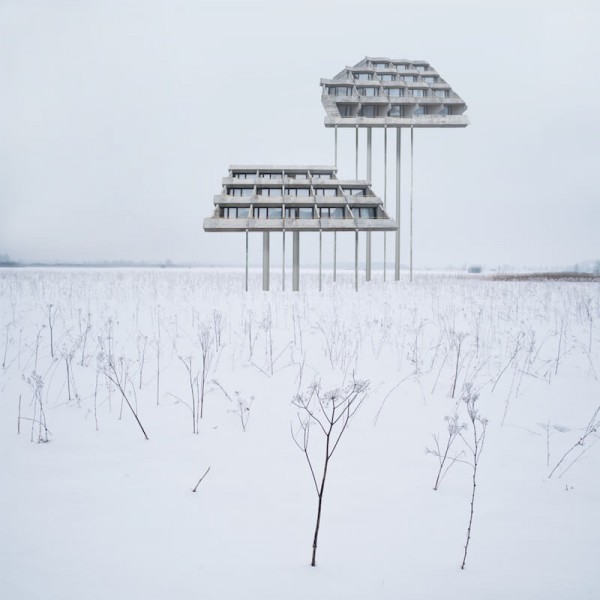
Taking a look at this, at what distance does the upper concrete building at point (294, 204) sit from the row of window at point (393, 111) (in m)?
5.97

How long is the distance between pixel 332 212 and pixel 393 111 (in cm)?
928

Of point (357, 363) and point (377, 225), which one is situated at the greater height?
point (377, 225)

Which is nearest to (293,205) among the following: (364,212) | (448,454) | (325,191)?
(325,191)

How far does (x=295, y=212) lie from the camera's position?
Result: 57.1ft

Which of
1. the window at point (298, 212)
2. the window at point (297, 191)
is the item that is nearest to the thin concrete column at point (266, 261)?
the window at point (298, 212)

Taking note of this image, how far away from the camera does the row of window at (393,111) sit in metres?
22.7

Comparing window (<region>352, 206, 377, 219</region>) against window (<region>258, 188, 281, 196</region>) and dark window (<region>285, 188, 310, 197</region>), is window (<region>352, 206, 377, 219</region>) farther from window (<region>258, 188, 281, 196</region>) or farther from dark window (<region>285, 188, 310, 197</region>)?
window (<region>258, 188, 281, 196</region>)

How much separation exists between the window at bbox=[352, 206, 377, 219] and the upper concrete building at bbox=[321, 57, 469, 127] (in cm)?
669

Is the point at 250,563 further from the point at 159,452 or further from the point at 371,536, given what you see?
the point at 159,452

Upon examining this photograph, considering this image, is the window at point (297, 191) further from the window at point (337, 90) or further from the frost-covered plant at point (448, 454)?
the frost-covered plant at point (448, 454)

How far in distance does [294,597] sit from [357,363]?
403 centimetres

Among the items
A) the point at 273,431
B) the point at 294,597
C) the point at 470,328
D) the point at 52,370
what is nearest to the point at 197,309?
the point at 52,370

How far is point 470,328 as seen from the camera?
26.8ft

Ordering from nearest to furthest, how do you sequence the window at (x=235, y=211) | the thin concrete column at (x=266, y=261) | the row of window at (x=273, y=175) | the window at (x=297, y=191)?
1. the window at (x=235, y=211)
2. the thin concrete column at (x=266, y=261)
3. the window at (x=297, y=191)
4. the row of window at (x=273, y=175)
